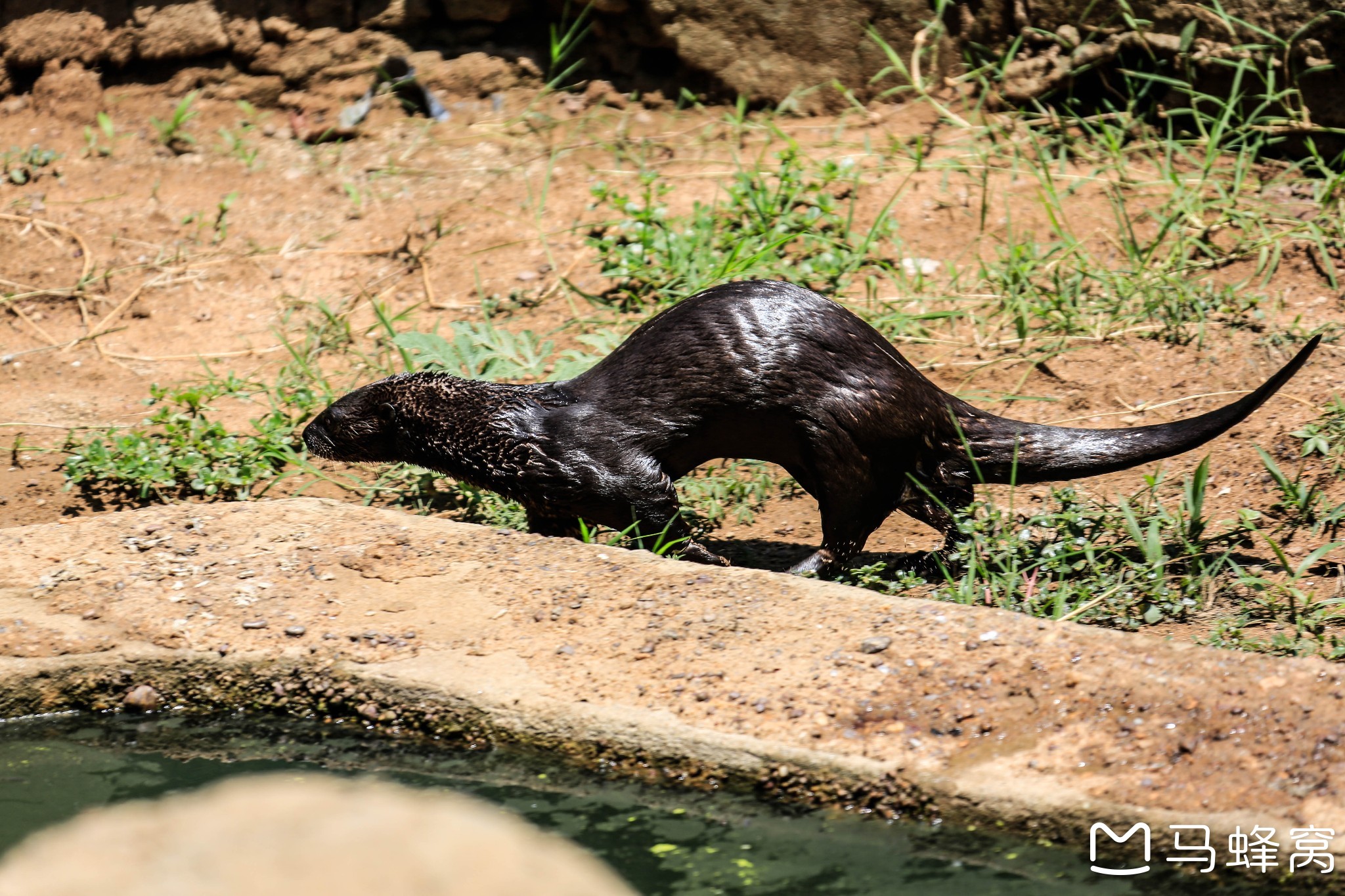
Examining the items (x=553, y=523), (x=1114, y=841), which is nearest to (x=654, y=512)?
(x=553, y=523)

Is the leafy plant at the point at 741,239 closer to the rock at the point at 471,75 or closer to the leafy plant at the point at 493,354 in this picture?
the leafy plant at the point at 493,354

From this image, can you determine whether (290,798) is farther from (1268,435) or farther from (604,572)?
(1268,435)

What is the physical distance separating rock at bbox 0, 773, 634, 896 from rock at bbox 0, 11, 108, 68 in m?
5.66

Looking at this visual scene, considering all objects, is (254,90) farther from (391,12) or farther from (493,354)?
(493,354)

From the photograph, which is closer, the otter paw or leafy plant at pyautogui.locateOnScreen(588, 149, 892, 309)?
the otter paw

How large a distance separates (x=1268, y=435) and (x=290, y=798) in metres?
3.16

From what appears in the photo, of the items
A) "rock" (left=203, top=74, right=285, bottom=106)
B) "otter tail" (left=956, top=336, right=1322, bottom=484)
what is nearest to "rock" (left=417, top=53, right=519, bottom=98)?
"rock" (left=203, top=74, right=285, bottom=106)

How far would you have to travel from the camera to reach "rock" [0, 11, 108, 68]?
643cm

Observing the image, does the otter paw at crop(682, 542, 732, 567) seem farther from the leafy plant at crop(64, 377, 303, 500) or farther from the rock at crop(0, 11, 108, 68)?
the rock at crop(0, 11, 108, 68)

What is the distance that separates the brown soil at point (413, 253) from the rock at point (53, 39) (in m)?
0.22

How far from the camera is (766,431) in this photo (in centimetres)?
340

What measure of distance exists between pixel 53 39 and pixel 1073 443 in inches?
213

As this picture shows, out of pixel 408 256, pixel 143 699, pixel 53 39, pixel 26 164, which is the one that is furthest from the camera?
pixel 53 39

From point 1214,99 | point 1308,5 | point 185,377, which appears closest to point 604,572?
point 185,377
